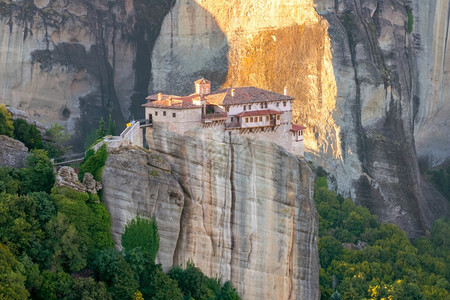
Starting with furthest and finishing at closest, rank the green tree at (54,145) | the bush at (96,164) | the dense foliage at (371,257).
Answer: the dense foliage at (371,257), the green tree at (54,145), the bush at (96,164)

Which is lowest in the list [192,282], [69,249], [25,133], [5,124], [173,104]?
[192,282]

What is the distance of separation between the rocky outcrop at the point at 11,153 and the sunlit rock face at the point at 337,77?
25824 mm

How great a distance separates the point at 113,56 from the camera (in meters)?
90.0

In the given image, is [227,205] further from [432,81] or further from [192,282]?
[432,81]

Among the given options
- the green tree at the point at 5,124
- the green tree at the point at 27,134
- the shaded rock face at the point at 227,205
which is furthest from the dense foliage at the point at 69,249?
the green tree at the point at 27,134

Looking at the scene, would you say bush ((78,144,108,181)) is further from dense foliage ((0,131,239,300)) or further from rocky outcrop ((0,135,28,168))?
rocky outcrop ((0,135,28,168))

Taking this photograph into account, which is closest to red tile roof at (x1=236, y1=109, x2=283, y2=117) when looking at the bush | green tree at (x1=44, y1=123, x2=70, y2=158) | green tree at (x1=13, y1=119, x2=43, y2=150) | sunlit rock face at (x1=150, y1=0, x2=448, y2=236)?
the bush

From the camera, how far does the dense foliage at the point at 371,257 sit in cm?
7469

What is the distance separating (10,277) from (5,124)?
11239 mm

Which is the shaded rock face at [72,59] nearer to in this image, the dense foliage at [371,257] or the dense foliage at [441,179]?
the dense foliage at [371,257]

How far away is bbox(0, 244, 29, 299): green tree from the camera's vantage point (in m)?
54.3

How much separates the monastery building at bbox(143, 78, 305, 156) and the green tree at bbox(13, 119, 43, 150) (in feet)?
16.2

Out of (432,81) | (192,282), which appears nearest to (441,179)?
(432,81)

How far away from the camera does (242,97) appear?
66.8 metres
